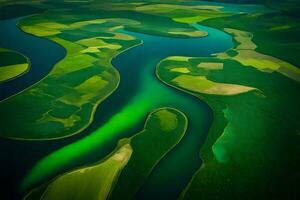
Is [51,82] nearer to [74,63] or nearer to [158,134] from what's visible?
[74,63]

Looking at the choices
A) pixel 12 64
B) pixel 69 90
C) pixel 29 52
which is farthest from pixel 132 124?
pixel 29 52

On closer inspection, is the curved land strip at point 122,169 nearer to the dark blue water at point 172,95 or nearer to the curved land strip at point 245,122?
the dark blue water at point 172,95

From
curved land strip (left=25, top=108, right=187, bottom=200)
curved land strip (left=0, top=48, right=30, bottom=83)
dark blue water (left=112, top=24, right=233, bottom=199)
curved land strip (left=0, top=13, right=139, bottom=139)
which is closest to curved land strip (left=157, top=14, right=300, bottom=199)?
dark blue water (left=112, top=24, right=233, bottom=199)

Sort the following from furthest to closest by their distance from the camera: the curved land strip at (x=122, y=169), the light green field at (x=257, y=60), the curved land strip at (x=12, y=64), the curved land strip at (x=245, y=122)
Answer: the light green field at (x=257, y=60) < the curved land strip at (x=12, y=64) < the curved land strip at (x=245, y=122) < the curved land strip at (x=122, y=169)

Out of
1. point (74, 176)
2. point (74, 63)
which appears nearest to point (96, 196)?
point (74, 176)

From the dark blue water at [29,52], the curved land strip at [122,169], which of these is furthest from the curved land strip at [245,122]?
→ the dark blue water at [29,52]

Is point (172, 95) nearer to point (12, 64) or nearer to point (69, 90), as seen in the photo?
point (69, 90)

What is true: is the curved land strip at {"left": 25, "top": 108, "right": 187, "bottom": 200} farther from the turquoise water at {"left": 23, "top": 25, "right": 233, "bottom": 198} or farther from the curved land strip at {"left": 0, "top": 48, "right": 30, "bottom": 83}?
the curved land strip at {"left": 0, "top": 48, "right": 30, "bottom": 83}
